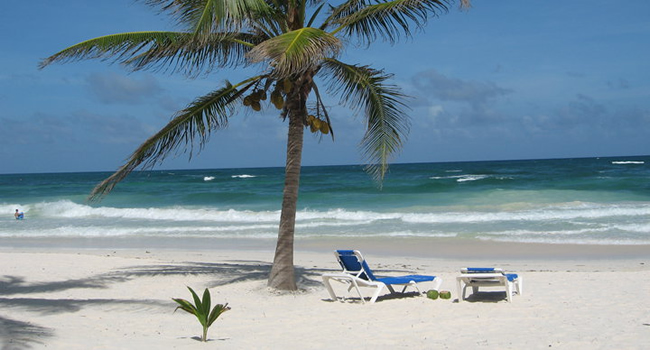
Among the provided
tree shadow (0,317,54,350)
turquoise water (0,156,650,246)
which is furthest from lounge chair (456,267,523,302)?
turquoise water (0,156,650,246)

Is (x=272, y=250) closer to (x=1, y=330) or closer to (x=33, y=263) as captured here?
(x=33, y=263)

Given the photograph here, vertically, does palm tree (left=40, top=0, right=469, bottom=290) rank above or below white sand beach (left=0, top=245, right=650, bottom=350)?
above

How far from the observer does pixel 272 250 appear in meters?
15.8

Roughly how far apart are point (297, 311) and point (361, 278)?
4.82 feet

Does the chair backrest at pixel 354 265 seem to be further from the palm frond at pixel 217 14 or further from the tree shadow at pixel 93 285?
the palm frond at pixel 217 14

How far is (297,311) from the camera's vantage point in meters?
7.92

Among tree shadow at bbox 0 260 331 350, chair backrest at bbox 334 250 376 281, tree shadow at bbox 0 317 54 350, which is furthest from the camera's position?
chair backrest at bbox 334 250 376 281

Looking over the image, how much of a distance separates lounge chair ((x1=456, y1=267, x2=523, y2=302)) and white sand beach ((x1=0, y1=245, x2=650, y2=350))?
19 cm

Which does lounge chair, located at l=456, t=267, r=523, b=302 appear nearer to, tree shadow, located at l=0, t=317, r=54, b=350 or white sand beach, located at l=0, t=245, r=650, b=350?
white sand beach, located at l=0, t=245, r=650, b=350

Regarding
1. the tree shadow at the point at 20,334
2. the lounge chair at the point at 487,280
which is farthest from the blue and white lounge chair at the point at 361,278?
the tree shadow at the point at 20,334

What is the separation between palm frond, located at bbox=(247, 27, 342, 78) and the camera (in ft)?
21.3

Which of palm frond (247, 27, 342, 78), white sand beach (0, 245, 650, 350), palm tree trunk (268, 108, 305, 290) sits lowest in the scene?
white sand beach (0, 245, 650, 350)

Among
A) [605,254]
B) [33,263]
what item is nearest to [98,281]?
[33,263]

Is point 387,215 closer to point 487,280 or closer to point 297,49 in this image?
point 487,280
